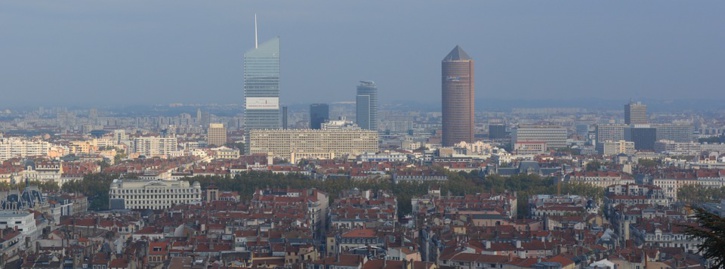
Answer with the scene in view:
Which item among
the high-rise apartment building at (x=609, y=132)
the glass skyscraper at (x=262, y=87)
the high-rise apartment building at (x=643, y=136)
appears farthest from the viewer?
the high-rise apartment building at (x=609, y=132)

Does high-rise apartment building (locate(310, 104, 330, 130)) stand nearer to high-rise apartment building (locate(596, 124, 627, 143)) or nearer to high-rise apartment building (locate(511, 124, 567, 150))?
high-rise apartment building (locate(511, 124, 567, 150))

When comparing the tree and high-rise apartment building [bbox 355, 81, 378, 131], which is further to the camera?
high-rise apartment building [bbox 355, 81, 378, 131]

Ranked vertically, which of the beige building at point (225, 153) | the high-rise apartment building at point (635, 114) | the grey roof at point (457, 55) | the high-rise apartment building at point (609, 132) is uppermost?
the grey roof at point (457, 55)

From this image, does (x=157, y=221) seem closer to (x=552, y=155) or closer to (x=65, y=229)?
(x=65, y=229)

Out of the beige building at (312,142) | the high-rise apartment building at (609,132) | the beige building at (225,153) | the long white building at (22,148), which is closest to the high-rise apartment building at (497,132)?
the high-rise apartment building at (609,132)

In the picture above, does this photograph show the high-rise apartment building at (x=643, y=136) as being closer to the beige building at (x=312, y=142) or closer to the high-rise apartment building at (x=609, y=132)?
the high-rise apartment building at (x=609, y=132)

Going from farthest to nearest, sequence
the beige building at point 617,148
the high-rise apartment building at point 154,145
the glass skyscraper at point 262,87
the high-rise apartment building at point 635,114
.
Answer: the high-rise apartment building at point 635,114 → the glass skyscraper at point 262,87 → the high-rise apartment building at point 154,145 → the beige building at point 617,148

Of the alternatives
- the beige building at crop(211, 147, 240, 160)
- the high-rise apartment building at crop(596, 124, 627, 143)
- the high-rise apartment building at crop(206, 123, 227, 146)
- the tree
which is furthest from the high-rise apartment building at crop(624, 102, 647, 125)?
the tree
